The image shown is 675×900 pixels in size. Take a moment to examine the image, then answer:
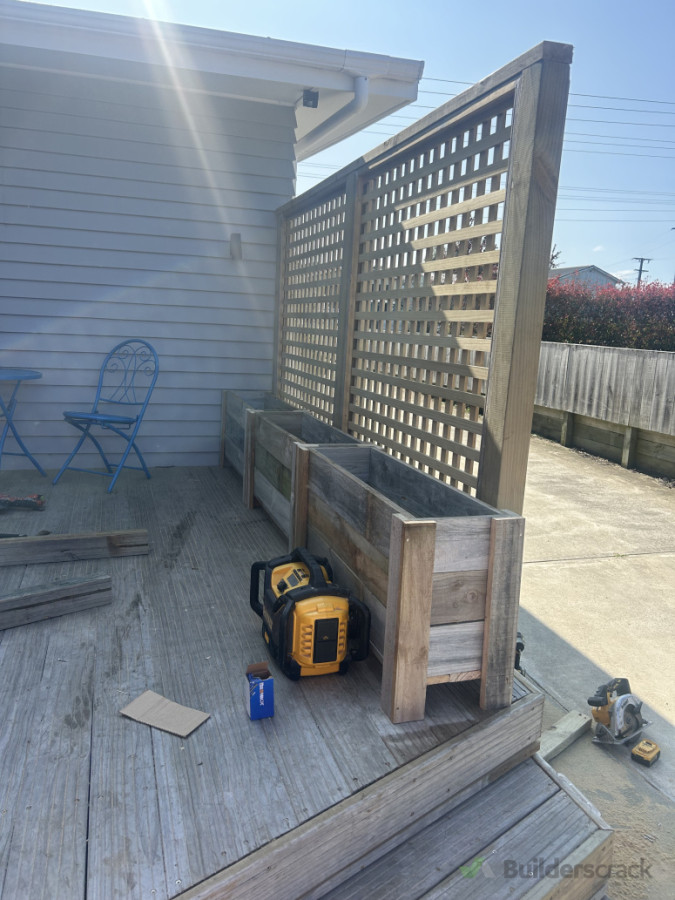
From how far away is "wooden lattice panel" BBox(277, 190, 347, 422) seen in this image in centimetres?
369

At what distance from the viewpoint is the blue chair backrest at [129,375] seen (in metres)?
4.57

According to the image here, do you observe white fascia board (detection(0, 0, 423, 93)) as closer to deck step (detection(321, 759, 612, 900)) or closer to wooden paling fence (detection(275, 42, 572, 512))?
wooden paling fence (detection(275, 42, 572, 512))

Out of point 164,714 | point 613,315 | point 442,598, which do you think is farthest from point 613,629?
point 613,315

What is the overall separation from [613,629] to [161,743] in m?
2.61

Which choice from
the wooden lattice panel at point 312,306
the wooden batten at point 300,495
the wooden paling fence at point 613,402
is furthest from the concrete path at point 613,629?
the wooden lattice panel at point 312,306

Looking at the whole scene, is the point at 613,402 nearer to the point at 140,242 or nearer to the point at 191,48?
the point at 140,242

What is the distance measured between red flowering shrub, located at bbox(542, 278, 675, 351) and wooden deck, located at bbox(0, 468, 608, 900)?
792 cm

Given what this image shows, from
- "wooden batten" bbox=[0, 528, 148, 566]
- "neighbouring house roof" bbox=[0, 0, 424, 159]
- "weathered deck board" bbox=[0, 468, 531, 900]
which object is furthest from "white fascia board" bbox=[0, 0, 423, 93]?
"weathered deck board" bbox=[0, 468, 531, 900]

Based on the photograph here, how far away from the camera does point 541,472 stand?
7.02 metres

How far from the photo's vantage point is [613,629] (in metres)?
3.48

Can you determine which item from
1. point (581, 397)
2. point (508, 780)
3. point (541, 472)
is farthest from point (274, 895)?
point (581, 397)

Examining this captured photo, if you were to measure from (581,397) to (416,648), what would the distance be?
6899 mm

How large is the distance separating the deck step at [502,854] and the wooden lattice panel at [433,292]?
3.13 ft

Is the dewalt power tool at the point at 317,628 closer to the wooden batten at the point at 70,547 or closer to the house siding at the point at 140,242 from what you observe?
the wooden batten at the point at 70,547
